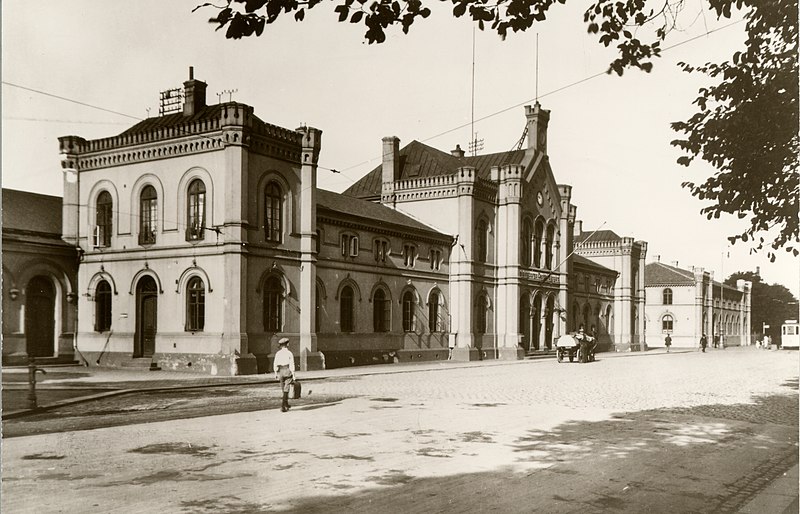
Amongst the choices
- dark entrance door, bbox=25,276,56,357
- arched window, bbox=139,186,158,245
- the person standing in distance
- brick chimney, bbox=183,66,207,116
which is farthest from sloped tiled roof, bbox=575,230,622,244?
the person standing in distance

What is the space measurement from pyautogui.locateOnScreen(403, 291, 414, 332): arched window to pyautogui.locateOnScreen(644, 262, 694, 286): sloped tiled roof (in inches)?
2092

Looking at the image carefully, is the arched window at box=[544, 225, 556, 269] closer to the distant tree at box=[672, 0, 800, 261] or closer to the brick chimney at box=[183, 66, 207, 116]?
the brick chimney at box=[183, 66, 207, 116]

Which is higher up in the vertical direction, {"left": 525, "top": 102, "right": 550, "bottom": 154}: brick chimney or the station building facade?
{"left": 525, "top": 102, "right": 550, "bottom": 154}: brick chimney

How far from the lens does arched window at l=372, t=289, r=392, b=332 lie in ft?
120

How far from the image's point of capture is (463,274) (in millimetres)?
42344

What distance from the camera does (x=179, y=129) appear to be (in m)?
28.3

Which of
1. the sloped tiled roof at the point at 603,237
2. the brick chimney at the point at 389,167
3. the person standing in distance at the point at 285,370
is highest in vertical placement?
the brick chimney at the point at 389,167

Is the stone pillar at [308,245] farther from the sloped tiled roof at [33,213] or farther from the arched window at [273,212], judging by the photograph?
the sloped tiled roof at [33,213]

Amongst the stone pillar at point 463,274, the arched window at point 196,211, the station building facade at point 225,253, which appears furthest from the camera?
the stone pillar at point 463,274

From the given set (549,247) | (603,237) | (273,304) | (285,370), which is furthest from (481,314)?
(603,237)

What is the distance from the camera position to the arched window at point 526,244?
154ft

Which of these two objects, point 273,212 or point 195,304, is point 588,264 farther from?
point 195,304

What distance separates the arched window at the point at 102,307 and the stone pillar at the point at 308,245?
7.66 m

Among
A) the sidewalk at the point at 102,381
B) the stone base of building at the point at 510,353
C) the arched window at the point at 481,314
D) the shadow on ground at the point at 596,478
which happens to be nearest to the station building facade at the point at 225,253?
the sidewalk at the point at 102,381
